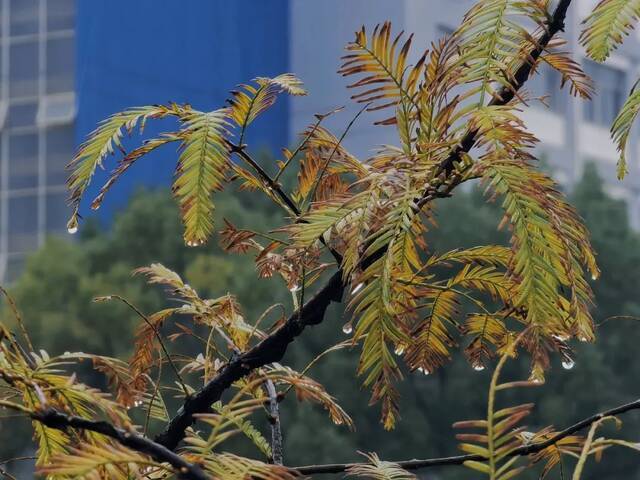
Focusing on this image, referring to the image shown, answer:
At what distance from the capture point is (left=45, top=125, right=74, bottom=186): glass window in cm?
3753

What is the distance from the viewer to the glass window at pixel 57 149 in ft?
123

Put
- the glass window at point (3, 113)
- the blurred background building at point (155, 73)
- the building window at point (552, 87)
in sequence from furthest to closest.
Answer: the glass window at point (3, 113) < the blurred background building at point (155, 73) < the building window at point (552, 87)

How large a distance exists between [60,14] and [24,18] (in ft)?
3.07

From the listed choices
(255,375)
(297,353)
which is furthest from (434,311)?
(297,353)

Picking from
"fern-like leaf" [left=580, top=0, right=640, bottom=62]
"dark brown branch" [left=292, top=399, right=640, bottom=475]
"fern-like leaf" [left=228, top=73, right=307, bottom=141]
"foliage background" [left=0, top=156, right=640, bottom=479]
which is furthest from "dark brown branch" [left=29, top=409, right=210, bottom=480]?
"foliage background" [left=0, top=156, right=640, bottom=479]

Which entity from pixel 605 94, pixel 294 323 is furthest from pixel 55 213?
pixel 294 323

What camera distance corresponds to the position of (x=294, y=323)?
1500 millimetres

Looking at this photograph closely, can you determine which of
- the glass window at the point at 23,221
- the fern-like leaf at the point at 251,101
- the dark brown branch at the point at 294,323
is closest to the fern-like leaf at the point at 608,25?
the dark brown branch at the point at 294,323

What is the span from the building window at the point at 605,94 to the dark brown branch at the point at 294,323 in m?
38.5

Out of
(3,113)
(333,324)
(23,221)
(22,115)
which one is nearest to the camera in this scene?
(333,324)

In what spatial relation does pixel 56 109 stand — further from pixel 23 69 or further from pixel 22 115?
pixel 23 69

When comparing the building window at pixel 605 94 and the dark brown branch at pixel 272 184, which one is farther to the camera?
the building window at pixel 605 94

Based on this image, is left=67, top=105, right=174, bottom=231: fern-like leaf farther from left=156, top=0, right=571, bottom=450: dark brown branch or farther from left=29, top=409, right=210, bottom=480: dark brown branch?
left=29, top=409, right=210, bottom=480: dark brown branch

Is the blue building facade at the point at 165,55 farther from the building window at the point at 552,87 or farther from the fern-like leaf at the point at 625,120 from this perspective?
the fern-like leaf at the point at 625,120
